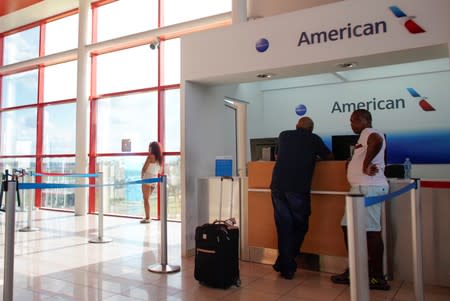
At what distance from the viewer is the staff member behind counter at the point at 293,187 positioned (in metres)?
3.43

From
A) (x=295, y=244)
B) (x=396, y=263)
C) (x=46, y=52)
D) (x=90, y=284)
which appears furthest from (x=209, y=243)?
(x=46, y=52)

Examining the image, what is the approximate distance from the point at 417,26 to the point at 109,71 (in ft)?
20.9

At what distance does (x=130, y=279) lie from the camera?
343 cm

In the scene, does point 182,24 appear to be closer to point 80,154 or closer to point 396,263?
point 80,154

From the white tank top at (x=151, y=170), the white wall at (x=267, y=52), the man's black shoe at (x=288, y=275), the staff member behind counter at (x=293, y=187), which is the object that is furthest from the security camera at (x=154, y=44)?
the man's black shoe at (x=288, y=275)

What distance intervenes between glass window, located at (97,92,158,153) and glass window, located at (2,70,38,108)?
96.7 inches

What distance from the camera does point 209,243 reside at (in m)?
3.18

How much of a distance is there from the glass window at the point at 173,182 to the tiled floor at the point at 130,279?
1957 millimetres

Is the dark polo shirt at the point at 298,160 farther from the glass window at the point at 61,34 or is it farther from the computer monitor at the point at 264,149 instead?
the glass window at the point at 61,34

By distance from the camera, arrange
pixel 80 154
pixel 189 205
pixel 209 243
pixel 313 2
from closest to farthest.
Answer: pixel 209 243 → pixel 189 205 → pixel 313 2 → pixel 80 154

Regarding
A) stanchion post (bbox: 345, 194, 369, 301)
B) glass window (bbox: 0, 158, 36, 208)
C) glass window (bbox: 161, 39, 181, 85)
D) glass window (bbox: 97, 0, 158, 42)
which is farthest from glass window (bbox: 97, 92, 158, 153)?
stanchion post (bbox: 345, 194, 369, 301)

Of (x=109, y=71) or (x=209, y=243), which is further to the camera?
(x=109, y=71)

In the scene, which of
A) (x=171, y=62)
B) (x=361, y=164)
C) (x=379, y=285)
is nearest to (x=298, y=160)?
(x=361, y=164)

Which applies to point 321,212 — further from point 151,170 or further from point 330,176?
point 151,170
